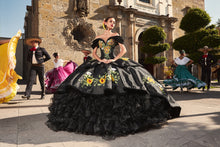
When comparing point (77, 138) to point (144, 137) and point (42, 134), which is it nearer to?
point (42, 134)

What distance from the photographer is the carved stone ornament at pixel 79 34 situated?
11234 millimetres

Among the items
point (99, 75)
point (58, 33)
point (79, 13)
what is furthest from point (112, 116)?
Answer: point (79, 13)

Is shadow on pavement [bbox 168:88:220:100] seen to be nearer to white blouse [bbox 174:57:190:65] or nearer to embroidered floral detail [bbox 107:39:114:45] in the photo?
white blouse [bbox 174:57:190:65]

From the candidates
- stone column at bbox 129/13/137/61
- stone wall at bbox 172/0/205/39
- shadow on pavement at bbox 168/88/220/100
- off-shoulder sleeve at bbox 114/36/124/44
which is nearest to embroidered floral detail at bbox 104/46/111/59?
off-shoulder sleeve at bbox 114/36/124/44

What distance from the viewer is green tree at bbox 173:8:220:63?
8852 mm

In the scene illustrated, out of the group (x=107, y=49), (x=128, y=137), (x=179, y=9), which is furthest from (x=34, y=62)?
(x=179, y=9)

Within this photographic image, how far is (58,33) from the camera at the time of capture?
36.0 feet

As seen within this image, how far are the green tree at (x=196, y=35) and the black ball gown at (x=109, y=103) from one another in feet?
26.3

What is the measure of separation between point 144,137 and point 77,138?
2.99ft

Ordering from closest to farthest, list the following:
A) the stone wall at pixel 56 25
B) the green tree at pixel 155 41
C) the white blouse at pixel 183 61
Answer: the white blouse at pixel 183 61, the stone wall at pixel 56 25, the green tree at pixel 155 41

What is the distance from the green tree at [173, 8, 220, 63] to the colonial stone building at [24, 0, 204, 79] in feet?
16.0

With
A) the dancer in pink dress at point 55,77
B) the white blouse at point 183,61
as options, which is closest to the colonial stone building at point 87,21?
the dancer in pink dress at point 55,77

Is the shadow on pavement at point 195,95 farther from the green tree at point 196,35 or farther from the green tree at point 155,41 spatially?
the green tree at point 155,41

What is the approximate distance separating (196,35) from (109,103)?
30.7 ft
